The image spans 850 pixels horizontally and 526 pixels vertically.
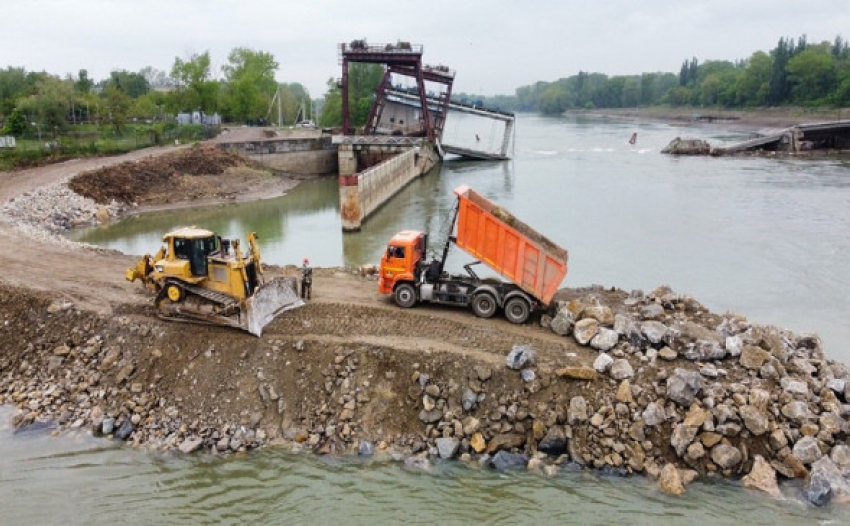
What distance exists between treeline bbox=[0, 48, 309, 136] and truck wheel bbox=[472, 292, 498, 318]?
1629 inches

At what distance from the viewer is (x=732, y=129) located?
10725cm

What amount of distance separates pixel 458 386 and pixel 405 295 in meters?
3.74

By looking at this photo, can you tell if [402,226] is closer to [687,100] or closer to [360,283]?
[360,283]

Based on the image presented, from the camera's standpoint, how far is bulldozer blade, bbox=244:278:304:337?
44.0ft

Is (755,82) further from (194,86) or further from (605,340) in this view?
(605,340)

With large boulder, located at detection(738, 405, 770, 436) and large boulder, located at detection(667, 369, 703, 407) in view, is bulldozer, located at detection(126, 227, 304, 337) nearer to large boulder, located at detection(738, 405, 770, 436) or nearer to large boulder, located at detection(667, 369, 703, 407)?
large boulder, located at detection(667, 369, 703, 407)

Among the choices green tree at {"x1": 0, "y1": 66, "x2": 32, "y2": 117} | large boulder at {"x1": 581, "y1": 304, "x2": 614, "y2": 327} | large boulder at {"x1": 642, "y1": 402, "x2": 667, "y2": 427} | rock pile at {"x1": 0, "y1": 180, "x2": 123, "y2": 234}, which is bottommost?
large boulder at {"x1": 642, "y1": 402, "x2": 667, "y2": 427}

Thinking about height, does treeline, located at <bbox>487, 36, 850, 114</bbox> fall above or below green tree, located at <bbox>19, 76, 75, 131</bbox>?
above

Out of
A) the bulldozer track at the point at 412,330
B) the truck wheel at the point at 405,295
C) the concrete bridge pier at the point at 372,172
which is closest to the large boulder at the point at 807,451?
the bulldozer track at the point at 412,330

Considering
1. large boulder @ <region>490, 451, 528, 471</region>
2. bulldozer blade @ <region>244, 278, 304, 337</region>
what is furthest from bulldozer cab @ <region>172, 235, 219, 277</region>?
large boulder @ <region>490, 451, 528, 471</region>

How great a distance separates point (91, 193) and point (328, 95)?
66.1m

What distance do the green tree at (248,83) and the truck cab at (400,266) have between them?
60.8 m

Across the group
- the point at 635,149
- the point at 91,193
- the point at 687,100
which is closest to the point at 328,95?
the point at 635,149

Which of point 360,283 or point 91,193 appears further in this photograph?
point 91,193
